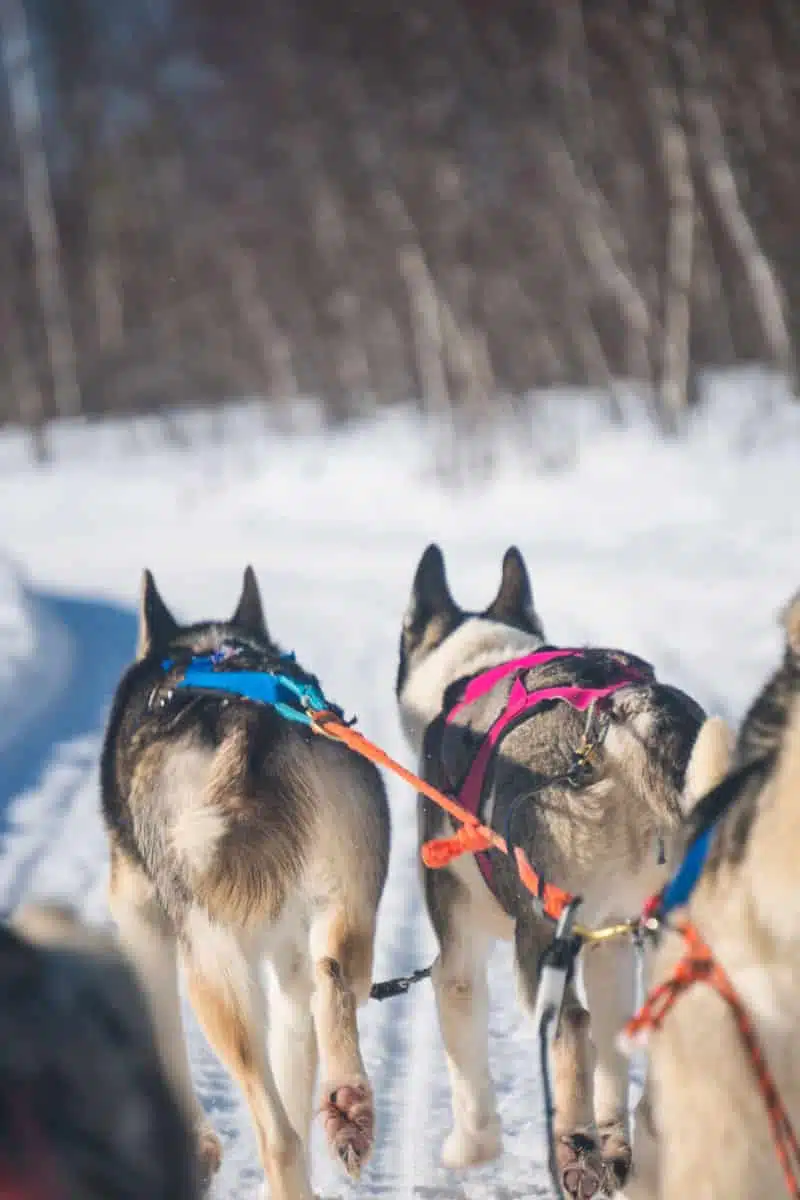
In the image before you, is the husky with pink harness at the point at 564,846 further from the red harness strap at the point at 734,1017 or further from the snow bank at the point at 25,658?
the snow bank at the point at 25,658

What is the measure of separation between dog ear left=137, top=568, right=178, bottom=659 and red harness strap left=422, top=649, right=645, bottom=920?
0.63 meters

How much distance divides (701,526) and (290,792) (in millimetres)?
7081

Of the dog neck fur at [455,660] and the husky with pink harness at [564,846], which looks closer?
the husky with pink harness at [564,846]

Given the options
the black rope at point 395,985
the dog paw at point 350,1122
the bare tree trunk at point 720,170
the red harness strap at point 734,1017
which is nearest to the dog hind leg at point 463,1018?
the black rope at point 395,985

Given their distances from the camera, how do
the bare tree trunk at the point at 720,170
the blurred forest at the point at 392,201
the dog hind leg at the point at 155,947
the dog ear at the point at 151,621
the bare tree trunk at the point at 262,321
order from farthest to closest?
the bare tree trunk at the point at 262,321 < the blurred forest at the point at 392,201 < the bare tree trunk at the point at 720,170 < the dog ear at the point at 151,621 < the dog hind leg at the point at 155,947

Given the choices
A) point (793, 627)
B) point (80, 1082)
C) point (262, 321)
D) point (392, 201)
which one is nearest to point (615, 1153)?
point (793, 627)

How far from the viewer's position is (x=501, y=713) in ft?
7.89

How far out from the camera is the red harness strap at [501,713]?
2094 mm

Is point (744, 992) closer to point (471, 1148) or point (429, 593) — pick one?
point (471, 1148)

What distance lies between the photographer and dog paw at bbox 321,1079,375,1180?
6.51 ft

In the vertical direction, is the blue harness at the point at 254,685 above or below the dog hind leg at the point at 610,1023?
above

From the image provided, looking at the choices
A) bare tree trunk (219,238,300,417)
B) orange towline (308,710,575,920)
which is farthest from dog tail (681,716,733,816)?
bare tree trunk (219,238,300,417)

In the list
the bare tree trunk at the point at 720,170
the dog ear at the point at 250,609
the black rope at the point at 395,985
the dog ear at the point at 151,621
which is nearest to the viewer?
the black rope at the point at 395,985

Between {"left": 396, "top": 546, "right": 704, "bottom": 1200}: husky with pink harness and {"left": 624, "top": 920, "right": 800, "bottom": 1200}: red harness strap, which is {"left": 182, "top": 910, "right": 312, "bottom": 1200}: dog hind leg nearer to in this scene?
{"left": 396, "top": 546, "right": 704, "bottom": 1200}: husky with pink harness
